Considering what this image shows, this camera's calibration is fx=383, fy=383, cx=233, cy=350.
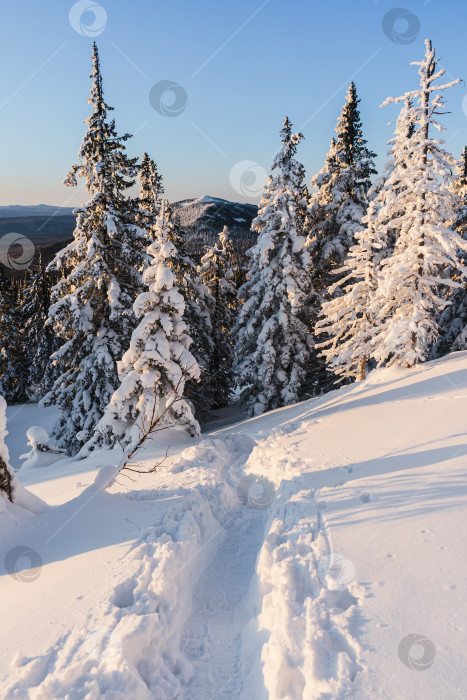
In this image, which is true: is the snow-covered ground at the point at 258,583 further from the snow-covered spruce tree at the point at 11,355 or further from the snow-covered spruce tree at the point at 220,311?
the snow-covered spruce tree at the point at 11,355

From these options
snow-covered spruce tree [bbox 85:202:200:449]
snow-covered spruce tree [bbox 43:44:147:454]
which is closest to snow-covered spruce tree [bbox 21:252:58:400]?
snow-covered spruce tree [bbox 43:44:147:454]

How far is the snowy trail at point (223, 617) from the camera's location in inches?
164

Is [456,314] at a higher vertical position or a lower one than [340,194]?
lower

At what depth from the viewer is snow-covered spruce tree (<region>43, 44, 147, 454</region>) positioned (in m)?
14.6

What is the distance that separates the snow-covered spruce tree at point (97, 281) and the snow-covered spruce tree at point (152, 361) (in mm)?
1624

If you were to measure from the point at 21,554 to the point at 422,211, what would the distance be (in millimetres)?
14945

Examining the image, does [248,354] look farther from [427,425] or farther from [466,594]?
[466,594]

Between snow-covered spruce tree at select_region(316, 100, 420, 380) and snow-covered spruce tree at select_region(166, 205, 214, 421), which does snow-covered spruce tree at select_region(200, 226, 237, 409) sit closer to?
snow-covered spruce tree at select_region(166, 205, 214, 421)

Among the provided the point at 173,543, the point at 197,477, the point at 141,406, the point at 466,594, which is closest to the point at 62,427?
the point at 141,406

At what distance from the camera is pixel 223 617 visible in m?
5.23

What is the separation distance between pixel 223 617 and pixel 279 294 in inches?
570

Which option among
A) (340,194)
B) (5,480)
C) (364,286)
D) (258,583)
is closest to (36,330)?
(340,194)

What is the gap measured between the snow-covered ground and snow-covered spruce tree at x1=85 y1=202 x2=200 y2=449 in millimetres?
4072

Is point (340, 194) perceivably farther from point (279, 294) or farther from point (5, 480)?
point (5, 480)
